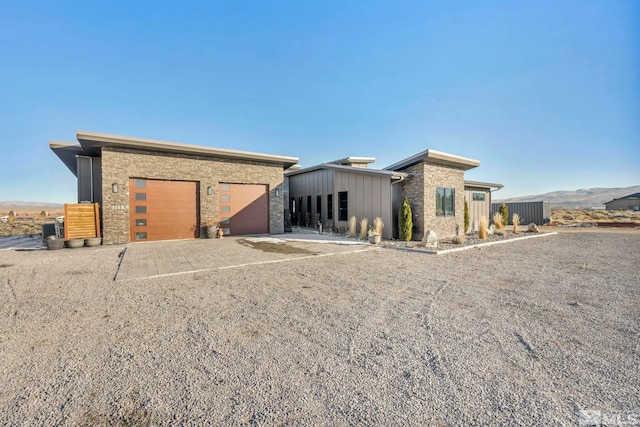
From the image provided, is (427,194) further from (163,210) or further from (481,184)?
(163,210)

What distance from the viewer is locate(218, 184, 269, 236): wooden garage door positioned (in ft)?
42.0

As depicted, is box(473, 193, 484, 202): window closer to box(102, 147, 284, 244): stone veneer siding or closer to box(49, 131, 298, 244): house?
box(49, 131, 298, 244): house

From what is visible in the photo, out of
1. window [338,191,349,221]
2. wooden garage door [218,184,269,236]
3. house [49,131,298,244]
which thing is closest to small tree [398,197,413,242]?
window [338,191,349,221]

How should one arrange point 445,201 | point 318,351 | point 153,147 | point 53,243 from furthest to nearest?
point 445,201 → point 153,147 → point 53,243 → point 318,351

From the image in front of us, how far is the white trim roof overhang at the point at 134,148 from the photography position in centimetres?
977

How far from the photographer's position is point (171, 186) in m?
11.6

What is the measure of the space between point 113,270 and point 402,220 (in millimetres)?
9917

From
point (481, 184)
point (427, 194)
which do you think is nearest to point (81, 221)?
point (427, 194)

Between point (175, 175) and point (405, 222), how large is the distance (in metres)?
10.3

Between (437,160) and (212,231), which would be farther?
(212,231)

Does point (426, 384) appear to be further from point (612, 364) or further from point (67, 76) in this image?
point (67, 76)

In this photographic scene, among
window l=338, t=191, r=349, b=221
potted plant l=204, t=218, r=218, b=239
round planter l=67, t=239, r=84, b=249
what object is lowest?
round planter l=67, t=239, r=84, b=249

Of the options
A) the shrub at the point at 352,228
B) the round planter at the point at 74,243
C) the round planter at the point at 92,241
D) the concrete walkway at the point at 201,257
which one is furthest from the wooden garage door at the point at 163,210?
the shrub at the point at 352,228

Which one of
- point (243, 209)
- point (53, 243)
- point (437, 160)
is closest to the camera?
point (53, 243)
